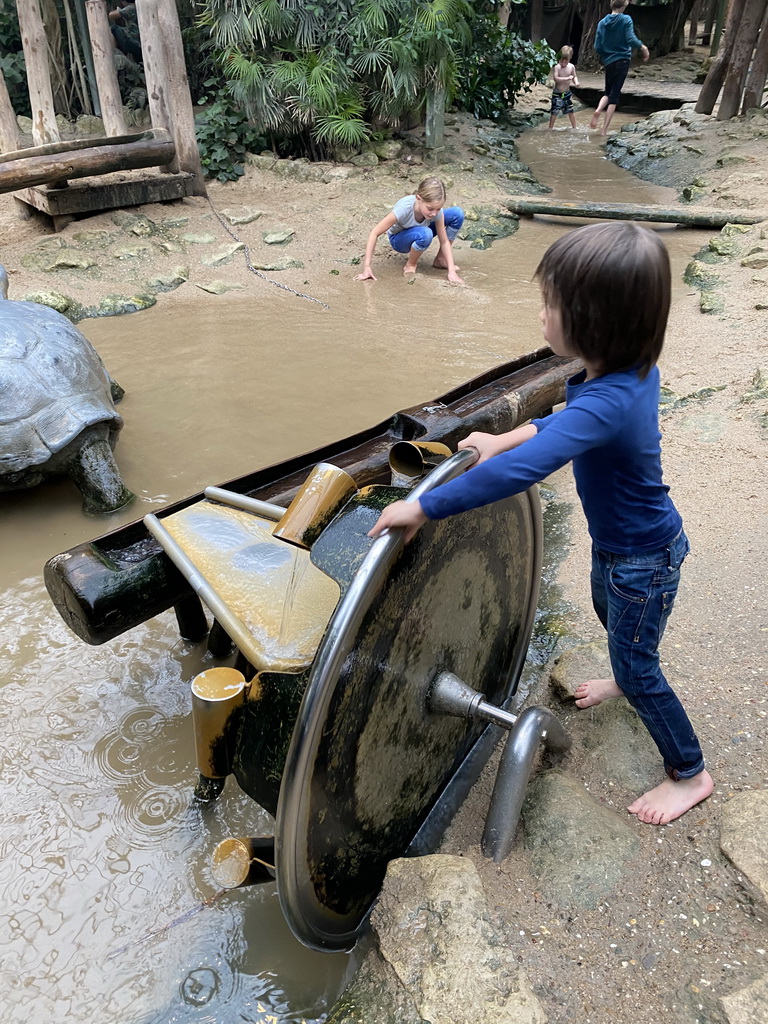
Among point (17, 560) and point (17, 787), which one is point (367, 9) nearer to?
point (17, 560)

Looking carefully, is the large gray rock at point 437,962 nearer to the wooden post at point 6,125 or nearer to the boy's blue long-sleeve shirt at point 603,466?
the boy's blue long-sleeve shirt at point 603,466

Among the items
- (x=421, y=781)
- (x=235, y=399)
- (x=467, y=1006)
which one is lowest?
(x=235, y=399)

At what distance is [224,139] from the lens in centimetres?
840

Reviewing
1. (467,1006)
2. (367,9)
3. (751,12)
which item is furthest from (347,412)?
(751,12)

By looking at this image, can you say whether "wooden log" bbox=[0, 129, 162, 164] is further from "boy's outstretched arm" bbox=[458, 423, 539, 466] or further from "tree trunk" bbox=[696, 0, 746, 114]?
"tree trunk" bbox=[696, 0, 746, 114]

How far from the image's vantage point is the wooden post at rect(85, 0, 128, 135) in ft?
23.0

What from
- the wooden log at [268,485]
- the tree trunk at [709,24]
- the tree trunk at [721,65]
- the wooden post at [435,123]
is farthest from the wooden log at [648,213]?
the tree trunk at [709,24]

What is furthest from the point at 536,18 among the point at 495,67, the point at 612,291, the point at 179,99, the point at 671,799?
the point at 671,799

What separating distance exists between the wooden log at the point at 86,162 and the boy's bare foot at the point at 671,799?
22.1 ft

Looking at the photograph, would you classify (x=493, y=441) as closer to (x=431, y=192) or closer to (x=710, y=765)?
(x=710, y=765)

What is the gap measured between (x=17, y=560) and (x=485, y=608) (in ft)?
7.56

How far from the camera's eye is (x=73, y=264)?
20.8 ft

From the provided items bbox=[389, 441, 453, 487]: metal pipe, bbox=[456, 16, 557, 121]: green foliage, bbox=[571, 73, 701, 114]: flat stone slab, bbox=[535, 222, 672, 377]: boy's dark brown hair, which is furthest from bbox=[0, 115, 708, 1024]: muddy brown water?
bbox=[571, 73, 701, 114]: flat stone slab

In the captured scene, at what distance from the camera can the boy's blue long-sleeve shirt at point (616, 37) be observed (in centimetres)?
1109
